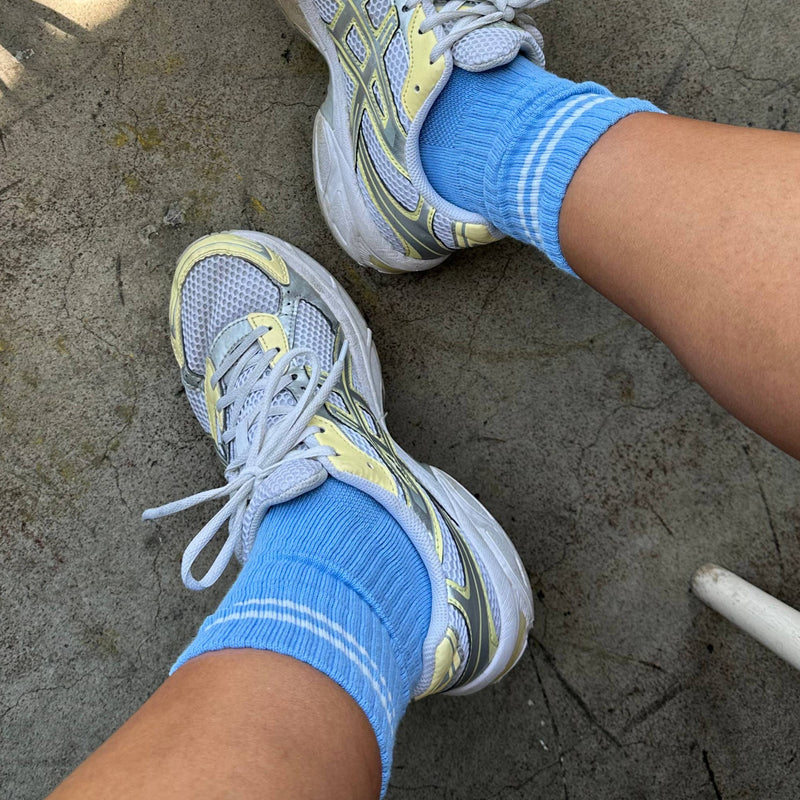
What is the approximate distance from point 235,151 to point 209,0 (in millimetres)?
334

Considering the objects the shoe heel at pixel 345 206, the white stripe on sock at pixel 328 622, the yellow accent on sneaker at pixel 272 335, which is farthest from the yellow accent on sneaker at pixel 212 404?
the white stripe on sock at pixel 328 622

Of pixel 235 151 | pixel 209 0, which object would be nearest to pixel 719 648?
pixel 235 151

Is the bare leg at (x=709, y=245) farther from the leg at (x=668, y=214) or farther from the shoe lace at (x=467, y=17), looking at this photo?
the shoe lace at (x=467, y=17)

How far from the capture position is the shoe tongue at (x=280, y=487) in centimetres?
105

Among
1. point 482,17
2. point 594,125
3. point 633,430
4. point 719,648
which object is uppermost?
point 482,17

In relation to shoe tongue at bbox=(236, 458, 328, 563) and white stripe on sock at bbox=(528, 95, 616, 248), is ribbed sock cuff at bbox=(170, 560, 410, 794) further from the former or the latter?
white stripe on sock at bbox=(528, 95, 616, 248)

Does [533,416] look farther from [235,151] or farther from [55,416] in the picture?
[55,416]

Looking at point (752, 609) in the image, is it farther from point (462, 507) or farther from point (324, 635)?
point (324, 635)

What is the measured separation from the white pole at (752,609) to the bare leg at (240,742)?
2.59 ft

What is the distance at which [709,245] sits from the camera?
0.76 m

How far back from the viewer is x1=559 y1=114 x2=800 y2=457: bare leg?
0.71m

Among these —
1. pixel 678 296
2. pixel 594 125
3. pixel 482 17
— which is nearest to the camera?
pixel 678 296

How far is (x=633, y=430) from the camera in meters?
1.45

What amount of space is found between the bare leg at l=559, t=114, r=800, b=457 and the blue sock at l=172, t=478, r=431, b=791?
1.77ft
